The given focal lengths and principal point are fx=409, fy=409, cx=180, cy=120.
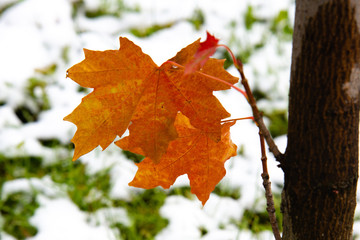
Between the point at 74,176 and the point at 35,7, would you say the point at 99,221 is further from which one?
the point at 35,7

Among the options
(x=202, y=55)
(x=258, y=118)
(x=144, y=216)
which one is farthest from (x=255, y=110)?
(x=144, y=216)

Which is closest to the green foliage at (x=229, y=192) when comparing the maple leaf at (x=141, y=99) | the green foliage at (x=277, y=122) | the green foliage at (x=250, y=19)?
the green foliage at (x=277, y=122)

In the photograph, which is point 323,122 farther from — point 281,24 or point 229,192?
point 281,24

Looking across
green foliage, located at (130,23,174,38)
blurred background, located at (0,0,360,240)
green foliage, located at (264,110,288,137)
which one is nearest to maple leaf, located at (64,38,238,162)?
blurred background, located at (0,0,360,240)

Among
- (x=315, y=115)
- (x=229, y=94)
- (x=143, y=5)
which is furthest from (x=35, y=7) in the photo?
(x=315, y=115)

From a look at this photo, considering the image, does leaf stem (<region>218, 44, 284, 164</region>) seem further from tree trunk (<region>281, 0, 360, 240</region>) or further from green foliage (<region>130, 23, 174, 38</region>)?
green foliage (<region>130, 23, 174, 38</region>)

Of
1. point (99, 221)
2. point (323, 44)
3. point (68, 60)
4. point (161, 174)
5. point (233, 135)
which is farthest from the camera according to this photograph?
point (68, 60)
